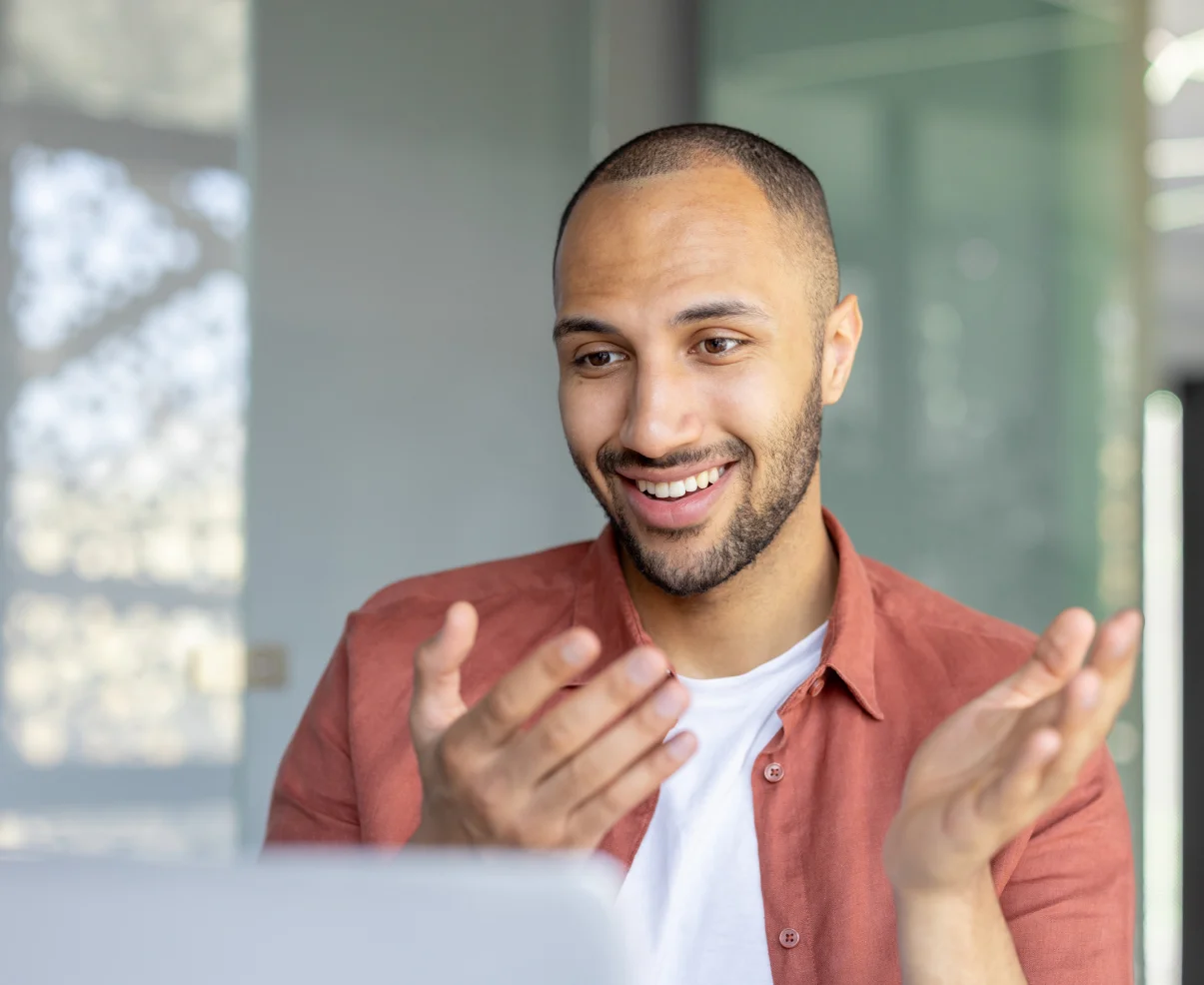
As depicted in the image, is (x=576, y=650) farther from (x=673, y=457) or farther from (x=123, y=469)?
(x=123, y=469)

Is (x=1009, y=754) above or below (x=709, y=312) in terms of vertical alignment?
below

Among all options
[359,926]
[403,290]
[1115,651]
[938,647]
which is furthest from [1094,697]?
[403,290]

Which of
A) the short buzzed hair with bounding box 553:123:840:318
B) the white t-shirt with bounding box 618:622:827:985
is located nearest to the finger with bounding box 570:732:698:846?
the white t-shirt with bounding box 618:622:827:985

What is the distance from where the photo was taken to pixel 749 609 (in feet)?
5.46

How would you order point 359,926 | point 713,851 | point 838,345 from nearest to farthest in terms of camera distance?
point 359,926
point 713,851
point 838,345

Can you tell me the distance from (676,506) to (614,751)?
2.10 feet

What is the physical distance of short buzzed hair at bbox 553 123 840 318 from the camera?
166 centimetres

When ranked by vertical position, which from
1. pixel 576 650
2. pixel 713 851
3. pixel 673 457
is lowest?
pixel 713 851

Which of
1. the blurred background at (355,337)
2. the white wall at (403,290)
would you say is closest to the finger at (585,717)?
the blurred background at (355,337)

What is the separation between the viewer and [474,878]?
1.60ft

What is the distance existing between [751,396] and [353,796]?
60 centimetres

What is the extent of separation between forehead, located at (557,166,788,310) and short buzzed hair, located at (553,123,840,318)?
0.02m

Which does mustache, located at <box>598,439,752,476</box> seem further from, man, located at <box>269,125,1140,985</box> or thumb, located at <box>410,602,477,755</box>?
thumb, located at <box>410,602,477,755</box>

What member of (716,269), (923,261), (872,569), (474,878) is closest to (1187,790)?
(923,261)
